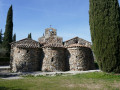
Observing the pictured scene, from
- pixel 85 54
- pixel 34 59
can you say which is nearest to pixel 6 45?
pixel 34 59

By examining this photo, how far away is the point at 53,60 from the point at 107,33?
759 centimetres

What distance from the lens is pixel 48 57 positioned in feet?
51.1

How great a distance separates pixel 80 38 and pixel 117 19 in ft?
29.8

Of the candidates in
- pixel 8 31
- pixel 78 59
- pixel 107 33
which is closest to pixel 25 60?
pixel 78 59

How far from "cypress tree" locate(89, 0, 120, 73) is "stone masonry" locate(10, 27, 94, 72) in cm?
509

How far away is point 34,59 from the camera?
51.8 ft

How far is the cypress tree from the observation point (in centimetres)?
1023

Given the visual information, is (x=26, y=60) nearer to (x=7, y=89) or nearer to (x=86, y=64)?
(x=86, y=64)

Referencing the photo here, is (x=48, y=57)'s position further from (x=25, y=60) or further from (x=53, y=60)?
(x=25, y=60)

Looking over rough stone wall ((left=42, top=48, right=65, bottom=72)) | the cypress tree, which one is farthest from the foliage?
the cypress tree

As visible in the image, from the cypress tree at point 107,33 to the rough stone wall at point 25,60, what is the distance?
26.6ft

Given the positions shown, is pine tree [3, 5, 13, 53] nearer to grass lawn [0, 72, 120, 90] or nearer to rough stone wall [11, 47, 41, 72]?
rough stone wall [11, 47, 41, 72]

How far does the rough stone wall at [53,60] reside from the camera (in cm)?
1535

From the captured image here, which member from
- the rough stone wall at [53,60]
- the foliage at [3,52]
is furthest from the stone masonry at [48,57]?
the foliage at [3,52]
